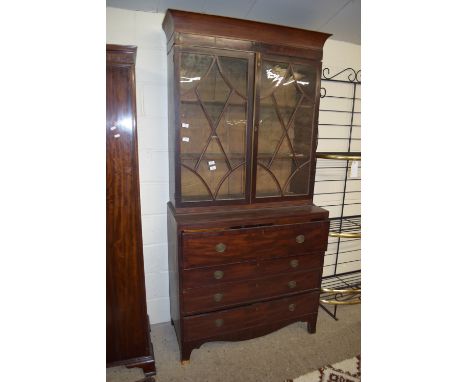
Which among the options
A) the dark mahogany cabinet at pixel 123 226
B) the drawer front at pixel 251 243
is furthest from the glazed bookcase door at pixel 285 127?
the dark mahogany cabinet at pixel 123 226

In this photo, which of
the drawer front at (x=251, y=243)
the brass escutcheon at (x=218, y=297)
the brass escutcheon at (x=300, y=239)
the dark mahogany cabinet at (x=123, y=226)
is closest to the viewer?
the dark mahogany cabinet at (x=123, y=226)

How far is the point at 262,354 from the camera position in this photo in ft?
6.10

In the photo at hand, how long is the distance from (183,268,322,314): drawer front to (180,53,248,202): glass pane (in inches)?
23.0

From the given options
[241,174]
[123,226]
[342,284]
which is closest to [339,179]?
[342,284]

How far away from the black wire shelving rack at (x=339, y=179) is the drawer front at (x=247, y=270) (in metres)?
0.46

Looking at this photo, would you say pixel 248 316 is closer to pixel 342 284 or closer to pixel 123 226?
pixel 123 226

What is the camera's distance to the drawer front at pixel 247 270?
165cm

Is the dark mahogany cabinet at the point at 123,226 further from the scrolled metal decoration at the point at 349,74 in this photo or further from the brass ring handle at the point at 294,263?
the scrolled metal decoration at the point at 349,74

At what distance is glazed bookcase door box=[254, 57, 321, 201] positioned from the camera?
178 centimetres

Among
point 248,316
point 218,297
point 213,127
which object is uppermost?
point 213,127

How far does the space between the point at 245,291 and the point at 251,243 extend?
0.34 meters
